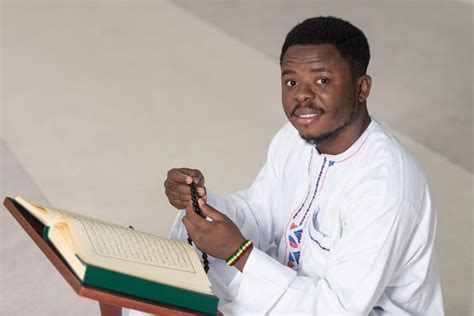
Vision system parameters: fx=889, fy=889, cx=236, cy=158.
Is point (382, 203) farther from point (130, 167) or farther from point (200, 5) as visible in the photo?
point (200, 5)

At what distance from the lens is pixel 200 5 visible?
719cm

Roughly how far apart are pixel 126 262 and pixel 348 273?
23.8 inches


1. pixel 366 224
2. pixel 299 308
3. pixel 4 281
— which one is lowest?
pixel 4 281

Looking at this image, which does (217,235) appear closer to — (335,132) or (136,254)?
(136,254)

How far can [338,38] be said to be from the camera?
248 cm

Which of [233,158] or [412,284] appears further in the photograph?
[233,158]

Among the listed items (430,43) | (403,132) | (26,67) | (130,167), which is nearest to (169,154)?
(130,167)

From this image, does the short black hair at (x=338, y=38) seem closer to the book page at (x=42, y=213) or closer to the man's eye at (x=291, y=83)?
the man's eye at (x=291, y=83)

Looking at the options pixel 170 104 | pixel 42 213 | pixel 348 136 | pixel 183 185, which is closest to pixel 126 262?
pixel 42 213

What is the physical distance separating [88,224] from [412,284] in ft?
3.09

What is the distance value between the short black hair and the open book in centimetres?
70

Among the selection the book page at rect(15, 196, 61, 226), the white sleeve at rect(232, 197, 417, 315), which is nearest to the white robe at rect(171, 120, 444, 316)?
the white sleeve at rect(232, 197, 417, 315)

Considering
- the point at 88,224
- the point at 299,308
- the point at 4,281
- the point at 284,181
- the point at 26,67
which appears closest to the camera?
the point at 88,224

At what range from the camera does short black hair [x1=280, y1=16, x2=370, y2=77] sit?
2.48 m
